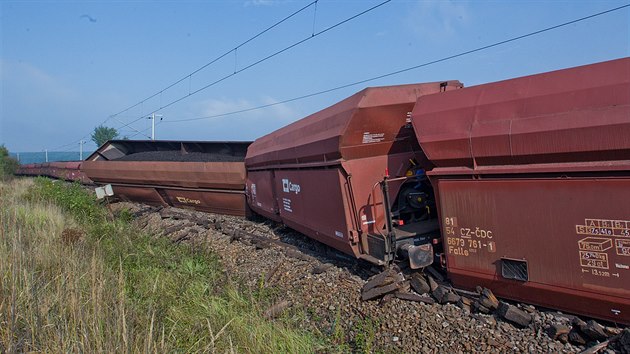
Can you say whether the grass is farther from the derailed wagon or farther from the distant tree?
the distant tree

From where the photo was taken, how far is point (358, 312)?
16.8ft

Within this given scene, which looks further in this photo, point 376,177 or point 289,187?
point 289,187

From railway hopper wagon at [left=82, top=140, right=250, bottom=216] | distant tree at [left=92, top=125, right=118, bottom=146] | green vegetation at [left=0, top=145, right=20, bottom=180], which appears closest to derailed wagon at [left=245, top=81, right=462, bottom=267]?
railway hopper wagon at [left=82, top=140, right=250, bottom=216]

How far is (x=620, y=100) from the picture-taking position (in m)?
3.76

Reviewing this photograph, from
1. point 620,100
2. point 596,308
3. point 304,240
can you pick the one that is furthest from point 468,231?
point 304,240

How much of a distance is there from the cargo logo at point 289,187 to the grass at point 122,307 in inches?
78.8

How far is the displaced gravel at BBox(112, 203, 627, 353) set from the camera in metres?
4.09

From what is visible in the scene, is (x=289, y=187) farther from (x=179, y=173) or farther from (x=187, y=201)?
(x=187, y=201)

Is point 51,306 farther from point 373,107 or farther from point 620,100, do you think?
point 620,100

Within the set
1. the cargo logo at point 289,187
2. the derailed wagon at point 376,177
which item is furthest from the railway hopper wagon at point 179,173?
the derailed wagon at point 376,177

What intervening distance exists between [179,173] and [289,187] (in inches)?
248

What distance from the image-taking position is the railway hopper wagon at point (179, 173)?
1287 cm

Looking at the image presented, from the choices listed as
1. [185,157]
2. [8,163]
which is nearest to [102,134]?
[8,163]

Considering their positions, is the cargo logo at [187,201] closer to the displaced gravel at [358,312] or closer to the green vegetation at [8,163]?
the displaced gravel at [358,312]
